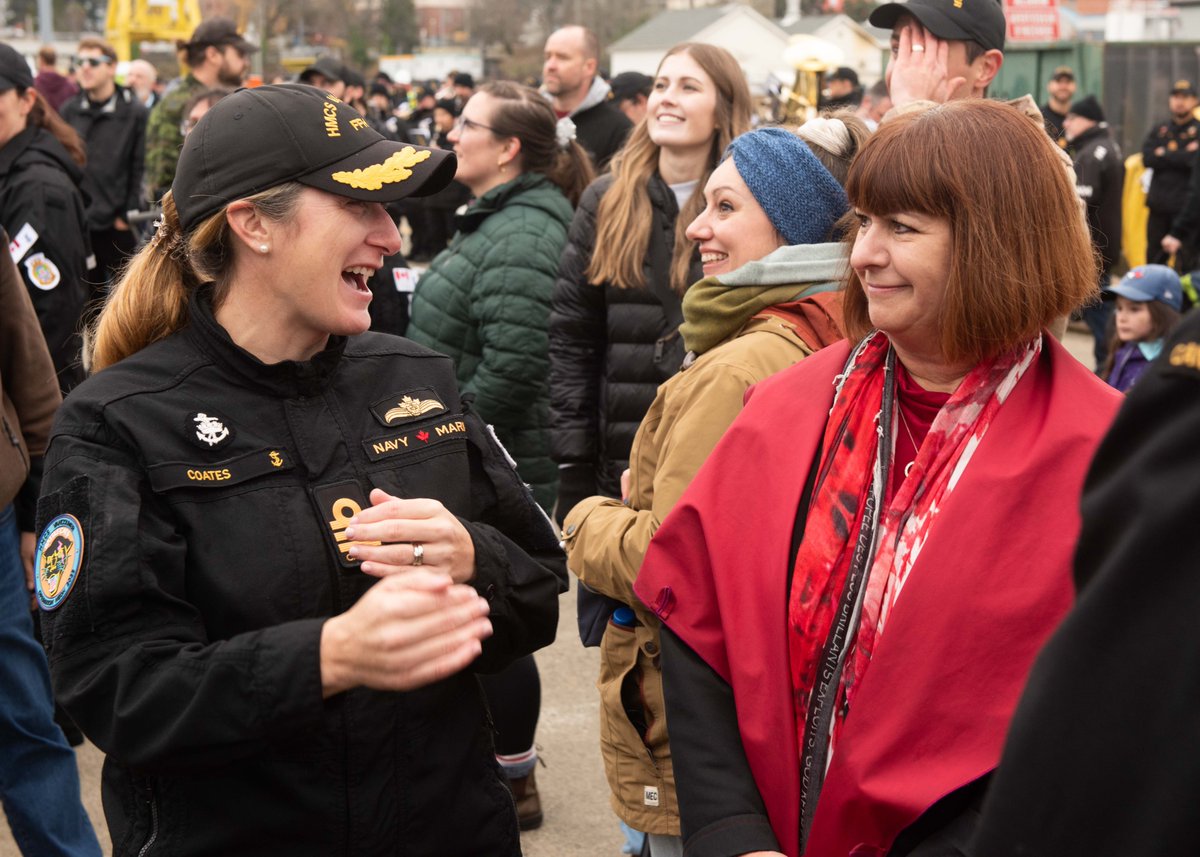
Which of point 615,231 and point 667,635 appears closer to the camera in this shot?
point 667,635

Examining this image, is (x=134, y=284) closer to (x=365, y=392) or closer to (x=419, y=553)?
(x=365, y=392)

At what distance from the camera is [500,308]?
4.76 m

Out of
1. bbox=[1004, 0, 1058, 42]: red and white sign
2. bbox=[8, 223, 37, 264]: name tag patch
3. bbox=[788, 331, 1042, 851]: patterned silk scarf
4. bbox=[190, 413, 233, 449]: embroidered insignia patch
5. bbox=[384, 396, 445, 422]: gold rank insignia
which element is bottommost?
bbox=[1004, 0, 1058, 42]: red and white sign

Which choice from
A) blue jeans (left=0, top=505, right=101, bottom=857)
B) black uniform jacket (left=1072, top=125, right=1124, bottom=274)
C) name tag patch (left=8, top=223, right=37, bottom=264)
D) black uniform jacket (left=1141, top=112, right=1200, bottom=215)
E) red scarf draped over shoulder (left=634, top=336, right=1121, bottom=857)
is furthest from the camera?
black uniform jacket (left=1141, top=112, right=1200, bottom=215)

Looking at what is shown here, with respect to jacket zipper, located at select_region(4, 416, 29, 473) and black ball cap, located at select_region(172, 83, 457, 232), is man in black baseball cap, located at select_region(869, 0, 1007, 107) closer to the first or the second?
black ball cap, located at select_region(172, 83, 457, 232)

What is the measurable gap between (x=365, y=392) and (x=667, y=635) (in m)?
0.68

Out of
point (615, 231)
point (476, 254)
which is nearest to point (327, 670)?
point (615, 231)

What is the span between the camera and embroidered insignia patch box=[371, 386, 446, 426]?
2.31m

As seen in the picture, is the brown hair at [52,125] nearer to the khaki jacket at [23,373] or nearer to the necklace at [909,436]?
the khaki jacket at [23,373]

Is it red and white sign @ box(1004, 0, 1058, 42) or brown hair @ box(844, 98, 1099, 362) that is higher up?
brown hair @ box(844, 98, 1099, 362)

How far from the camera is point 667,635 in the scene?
91.8 inches

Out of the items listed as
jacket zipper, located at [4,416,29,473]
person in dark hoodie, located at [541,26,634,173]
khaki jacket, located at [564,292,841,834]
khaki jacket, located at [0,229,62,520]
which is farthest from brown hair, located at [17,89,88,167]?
khaki jacket, located at [564,292,841,834]

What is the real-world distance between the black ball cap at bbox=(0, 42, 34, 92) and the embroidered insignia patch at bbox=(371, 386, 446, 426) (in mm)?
4037

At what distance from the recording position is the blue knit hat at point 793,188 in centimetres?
308
